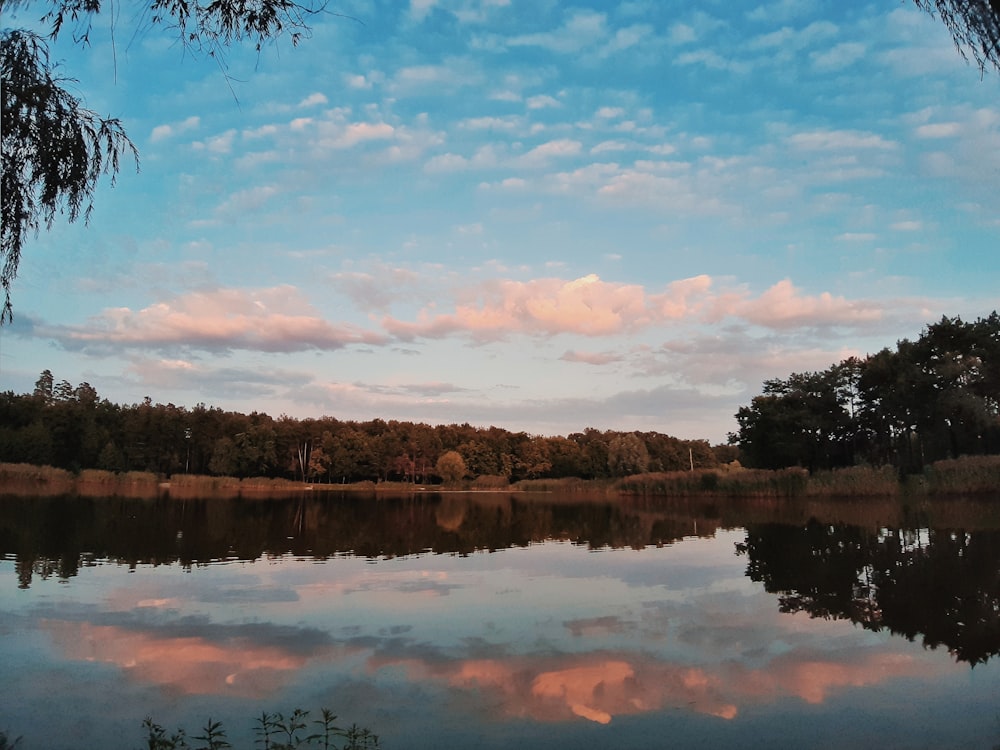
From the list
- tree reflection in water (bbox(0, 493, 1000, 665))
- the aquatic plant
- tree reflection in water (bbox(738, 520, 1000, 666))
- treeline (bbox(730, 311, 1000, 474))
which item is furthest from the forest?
the aquatic plant

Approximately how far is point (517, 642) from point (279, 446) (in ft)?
268

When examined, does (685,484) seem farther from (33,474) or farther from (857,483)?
(33,474)

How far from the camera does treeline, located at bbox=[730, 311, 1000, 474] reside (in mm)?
37594

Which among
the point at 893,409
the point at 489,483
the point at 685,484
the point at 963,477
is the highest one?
the point at 893,409

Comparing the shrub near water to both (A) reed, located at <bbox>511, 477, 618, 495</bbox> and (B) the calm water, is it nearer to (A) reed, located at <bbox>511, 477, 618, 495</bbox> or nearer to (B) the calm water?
(B) the calm water

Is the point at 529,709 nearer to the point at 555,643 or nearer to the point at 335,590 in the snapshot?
the point at 555,643

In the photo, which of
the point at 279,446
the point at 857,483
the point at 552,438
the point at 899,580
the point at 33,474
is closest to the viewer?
the point at 899,580

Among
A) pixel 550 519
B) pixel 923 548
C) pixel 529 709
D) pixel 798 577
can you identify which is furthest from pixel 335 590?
pixel 550 519

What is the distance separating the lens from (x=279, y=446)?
8556 centimetres

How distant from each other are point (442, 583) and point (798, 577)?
7.52 m

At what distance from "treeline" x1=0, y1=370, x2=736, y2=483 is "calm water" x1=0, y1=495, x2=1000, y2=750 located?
60379 millimetres

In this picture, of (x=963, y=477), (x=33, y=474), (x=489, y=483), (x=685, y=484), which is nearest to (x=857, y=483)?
(x=963, y=477)

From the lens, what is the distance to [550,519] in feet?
108

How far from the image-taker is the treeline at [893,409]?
37.6 m
